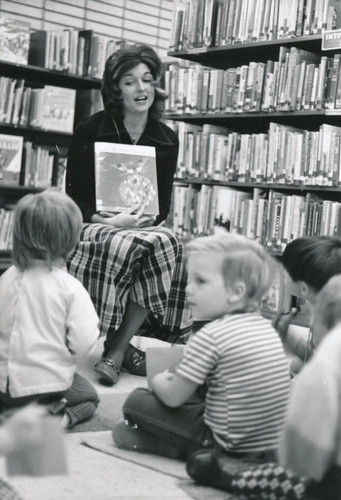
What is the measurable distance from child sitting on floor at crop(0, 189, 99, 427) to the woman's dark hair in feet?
3.89

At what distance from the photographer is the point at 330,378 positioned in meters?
1.06

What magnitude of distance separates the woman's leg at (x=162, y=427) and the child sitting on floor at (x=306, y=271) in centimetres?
33

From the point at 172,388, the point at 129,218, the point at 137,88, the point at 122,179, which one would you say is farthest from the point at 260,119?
the point at 172,388

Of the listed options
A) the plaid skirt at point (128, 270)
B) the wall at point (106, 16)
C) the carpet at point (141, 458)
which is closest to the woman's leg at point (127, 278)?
the plaid skirt at point (128, 270)

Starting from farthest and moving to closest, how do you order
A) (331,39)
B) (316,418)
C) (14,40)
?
(14,40) → (331,39) → (316,418)

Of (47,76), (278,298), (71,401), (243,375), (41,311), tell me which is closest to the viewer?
(243,375)

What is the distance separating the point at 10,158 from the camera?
17.6 ft

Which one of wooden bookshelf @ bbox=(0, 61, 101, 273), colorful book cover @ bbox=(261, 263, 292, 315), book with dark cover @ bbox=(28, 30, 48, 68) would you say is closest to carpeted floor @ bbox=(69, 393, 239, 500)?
colorful book cover @ bbox=(261, 263, 292, 315)

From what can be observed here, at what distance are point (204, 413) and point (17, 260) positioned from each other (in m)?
0.66

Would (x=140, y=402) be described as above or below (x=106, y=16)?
below

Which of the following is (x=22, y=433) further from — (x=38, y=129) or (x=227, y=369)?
(x=38, y=129)

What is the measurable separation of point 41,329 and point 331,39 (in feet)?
8.19

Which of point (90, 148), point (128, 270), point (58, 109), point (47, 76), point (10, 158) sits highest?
point (47, 76)

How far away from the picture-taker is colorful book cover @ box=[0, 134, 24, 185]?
5.32m
